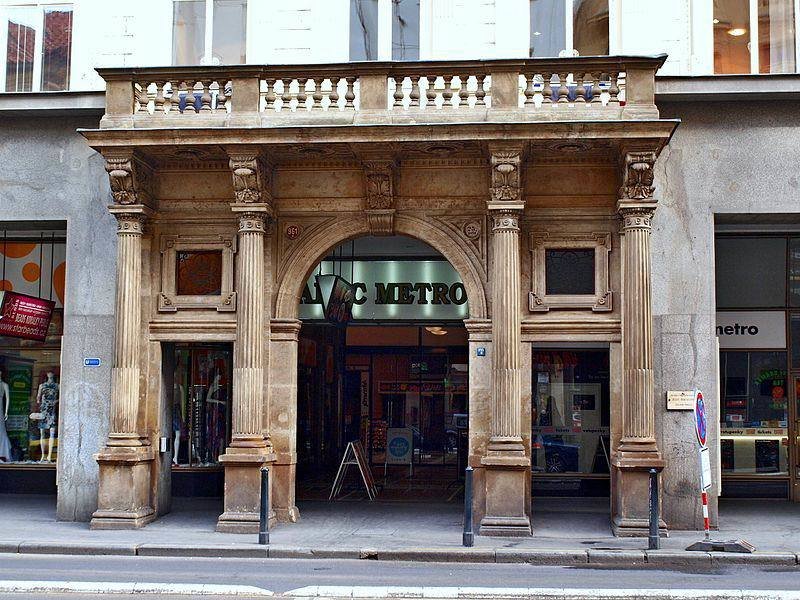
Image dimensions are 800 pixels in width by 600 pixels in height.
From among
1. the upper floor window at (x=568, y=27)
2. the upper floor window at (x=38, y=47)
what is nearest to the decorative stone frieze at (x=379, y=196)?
the upper floor window at (x=568, y=27)

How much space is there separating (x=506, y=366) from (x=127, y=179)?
656cm

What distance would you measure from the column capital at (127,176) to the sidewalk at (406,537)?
5145mm

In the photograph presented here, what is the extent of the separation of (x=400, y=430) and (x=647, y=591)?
12383 mm

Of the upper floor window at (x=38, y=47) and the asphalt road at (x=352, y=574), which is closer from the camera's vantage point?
the asphalt road at (x=352, y=574)

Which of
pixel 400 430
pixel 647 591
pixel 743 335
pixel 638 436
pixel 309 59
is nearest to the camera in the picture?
pixel 647 591

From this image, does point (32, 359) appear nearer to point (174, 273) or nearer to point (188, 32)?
point (174, 273)

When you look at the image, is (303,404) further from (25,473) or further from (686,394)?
(686,394)

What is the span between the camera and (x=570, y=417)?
18.8m

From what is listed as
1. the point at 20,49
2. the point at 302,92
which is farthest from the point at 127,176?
the point at 20,49

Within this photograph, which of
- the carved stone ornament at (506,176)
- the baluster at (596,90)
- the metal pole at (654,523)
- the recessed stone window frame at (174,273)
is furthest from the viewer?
the recessed stone window frame at (174,273)

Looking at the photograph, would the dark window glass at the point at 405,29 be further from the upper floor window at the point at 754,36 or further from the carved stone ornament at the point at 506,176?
the upper floor window at the point at 754,36

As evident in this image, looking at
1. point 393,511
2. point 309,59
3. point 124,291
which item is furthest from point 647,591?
point 309,59

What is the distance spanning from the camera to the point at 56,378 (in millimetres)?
20047

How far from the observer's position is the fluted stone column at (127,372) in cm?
1555
